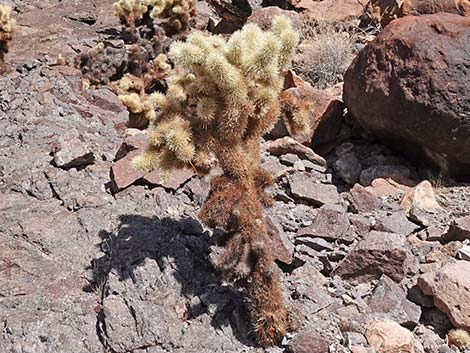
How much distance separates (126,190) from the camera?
16.9 ft

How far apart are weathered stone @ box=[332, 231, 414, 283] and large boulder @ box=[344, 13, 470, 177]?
1.35 meters

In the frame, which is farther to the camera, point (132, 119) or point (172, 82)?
point (132, 119)

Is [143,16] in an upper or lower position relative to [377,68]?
lower

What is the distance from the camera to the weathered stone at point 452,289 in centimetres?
368

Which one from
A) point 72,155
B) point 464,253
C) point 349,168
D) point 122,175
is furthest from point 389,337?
point 72,155

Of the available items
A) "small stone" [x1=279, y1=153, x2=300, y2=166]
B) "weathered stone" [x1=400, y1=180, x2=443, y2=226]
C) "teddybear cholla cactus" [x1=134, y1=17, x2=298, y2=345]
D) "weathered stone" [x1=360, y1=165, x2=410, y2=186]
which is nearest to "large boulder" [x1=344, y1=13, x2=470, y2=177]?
"weathered stone" [x1=360, y1=165, x2=410, y2=186]

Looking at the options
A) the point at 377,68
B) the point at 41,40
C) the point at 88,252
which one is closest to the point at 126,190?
the point at 88,252

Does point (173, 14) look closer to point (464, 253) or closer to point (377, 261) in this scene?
point (377, 261)

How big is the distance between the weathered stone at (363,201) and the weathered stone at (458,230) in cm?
65

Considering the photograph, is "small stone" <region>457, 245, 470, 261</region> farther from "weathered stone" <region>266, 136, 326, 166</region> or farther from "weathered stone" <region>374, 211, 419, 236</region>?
"weathered stone" <region>266, 136, 326, 166</region>

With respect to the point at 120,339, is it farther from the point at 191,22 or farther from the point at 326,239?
the point at 191,22

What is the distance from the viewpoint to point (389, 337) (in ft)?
11.9

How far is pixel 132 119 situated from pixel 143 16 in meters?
4.02

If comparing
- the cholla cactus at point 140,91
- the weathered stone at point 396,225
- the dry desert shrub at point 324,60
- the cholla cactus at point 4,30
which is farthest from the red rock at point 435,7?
the cholla cactus at point 4,30
